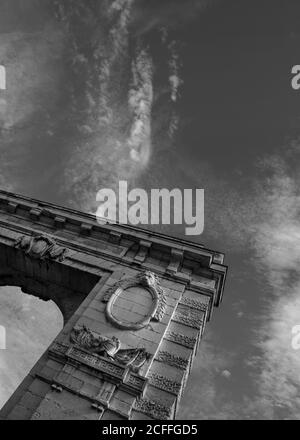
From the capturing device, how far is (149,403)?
30.1ft

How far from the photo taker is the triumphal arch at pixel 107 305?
9.05m

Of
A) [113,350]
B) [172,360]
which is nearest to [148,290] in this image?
[172,360]

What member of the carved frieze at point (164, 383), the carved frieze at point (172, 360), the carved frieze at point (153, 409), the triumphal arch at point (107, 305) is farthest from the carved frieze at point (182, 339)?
the carved frieze at point (153, 409)

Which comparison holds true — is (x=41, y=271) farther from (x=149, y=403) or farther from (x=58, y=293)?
(x=149, y=403)

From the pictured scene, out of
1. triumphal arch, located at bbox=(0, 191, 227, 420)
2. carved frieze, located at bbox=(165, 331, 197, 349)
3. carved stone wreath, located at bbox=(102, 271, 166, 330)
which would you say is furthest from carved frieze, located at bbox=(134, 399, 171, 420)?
carved stone wreath, located at bbox=(102, 271, 166, 330)

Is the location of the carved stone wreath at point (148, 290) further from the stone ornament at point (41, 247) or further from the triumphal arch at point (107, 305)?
the stone ornament at point (41, 247)

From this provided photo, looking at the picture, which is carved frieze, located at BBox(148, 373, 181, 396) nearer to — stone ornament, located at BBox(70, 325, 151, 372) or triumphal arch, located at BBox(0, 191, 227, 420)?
triumphal arch, located at BBox(0, 191, 227, 420)

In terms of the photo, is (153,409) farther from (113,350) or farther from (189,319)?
(189,319)

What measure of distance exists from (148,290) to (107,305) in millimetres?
1792

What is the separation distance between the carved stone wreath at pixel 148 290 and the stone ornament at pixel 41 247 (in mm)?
3432

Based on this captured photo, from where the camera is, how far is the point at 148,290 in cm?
1249
